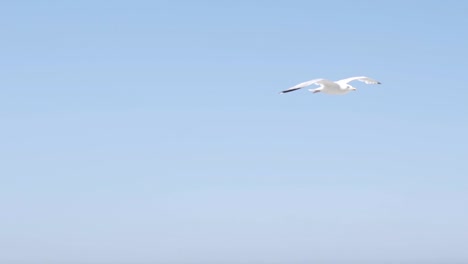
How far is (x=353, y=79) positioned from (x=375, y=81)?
1757mm

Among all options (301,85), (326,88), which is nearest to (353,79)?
(326,88)

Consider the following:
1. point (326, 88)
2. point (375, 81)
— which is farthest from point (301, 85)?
point (375, 81)

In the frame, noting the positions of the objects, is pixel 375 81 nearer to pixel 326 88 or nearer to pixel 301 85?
pixel 326 88

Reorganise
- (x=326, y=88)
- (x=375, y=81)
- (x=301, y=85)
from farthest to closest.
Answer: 1. (x=375, y=81)
2. (x=326, y=88)
3. (x=301, y=85)

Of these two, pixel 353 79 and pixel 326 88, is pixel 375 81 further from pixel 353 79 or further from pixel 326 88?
pixel 326 88

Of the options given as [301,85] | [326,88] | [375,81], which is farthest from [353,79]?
[301,85]

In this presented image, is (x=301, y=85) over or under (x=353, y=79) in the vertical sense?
under

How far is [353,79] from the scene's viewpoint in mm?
57781

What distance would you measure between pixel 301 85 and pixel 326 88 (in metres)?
6.07

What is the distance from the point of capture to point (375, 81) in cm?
5662

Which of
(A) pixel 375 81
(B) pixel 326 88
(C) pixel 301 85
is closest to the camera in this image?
(C) pixel 301 85

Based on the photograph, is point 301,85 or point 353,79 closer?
point 301,85

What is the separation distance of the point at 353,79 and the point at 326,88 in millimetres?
5491

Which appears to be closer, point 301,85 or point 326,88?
point 301,85
